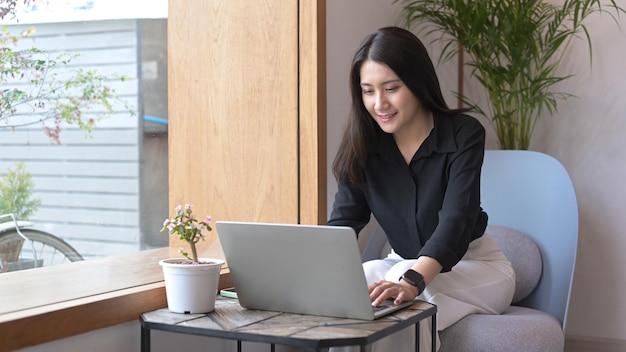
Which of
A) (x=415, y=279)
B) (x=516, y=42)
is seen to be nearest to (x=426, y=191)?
(x=415, y=279)

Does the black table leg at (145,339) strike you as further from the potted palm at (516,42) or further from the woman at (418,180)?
the potted palm at (516,42)

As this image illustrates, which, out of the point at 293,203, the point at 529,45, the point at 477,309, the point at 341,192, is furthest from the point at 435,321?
the point at 529,45

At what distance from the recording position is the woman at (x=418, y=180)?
6.86 ft

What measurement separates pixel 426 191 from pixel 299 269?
1.86 feet

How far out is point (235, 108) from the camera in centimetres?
269

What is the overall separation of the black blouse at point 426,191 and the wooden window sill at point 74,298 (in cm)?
44

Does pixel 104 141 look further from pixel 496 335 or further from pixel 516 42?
pixel 516 42

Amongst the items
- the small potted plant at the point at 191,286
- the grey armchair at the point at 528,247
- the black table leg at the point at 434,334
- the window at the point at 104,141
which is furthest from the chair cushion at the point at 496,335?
the window at the point at 104,141

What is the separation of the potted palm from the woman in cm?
88

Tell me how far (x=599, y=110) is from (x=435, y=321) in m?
1.57

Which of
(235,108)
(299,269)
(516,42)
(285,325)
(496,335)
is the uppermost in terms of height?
(516,42)

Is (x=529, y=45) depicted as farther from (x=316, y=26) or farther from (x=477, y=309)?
(x=477, y=309)

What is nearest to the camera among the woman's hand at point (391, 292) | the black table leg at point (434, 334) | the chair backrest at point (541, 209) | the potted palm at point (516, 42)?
the woman's hand at point (391, 292)

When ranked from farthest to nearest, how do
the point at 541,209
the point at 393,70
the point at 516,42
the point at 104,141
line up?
the point at 516,42
the point at 541,209
the point at 104,141
the point at 393,70
